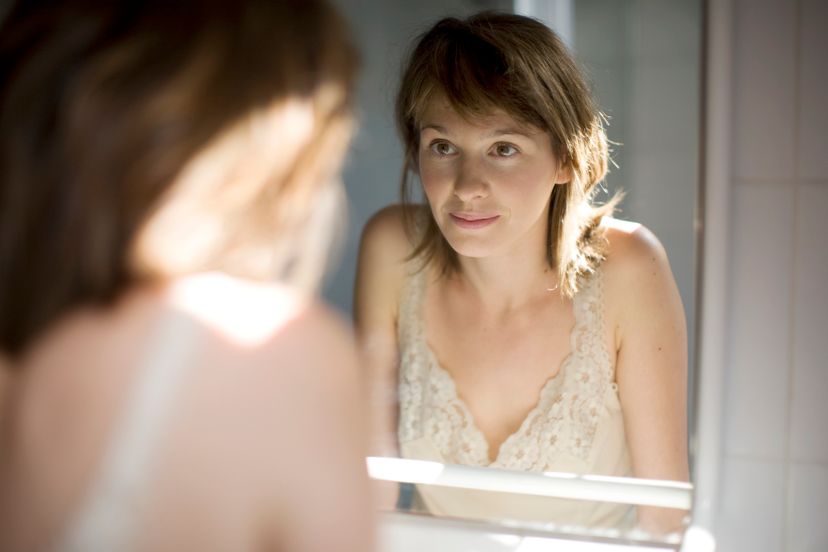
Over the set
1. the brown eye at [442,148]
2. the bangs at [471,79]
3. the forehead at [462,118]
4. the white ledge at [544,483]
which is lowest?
the white ledge at [544,483]

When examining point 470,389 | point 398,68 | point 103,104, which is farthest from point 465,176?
point 103,104

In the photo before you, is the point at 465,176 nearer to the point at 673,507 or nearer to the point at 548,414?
the point at 548,414

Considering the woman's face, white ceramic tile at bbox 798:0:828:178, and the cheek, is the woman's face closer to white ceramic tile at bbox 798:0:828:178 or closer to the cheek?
the cheek

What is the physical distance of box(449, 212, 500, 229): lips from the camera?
959mm

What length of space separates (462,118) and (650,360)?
0.33 m

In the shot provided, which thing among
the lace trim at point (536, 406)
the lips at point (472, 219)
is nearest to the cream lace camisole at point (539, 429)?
the lace trim at point (536, 406)

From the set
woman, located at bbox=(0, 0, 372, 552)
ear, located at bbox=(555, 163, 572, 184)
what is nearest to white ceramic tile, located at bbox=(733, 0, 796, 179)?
ear, located at bbox=(555, 163, 572, 184)

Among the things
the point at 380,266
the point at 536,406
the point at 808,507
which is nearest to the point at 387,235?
the point at 380,266

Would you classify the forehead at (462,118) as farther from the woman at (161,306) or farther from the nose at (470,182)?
the woman at (161,306)

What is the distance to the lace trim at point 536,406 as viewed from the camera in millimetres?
867

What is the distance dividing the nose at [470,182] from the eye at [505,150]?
1.1 inches

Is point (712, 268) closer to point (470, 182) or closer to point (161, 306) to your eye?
point (470, 182)

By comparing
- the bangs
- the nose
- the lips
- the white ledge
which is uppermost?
the bangs

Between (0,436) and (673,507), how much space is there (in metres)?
0.57
